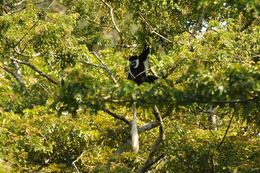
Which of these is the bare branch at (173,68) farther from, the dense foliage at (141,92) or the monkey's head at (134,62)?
the monkey's head at (134,62)

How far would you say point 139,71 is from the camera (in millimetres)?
6930

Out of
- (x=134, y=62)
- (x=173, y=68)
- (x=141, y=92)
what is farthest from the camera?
(x=134, y=62)

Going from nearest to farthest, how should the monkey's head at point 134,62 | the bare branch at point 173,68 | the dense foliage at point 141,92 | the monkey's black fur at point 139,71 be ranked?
the dense foliage at point 141,92, the bare branch at point 173,68, the monkey's black fur at point 139,71, the monkey's head at point 134,62

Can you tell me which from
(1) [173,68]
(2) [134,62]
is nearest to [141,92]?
(1) [173,68]

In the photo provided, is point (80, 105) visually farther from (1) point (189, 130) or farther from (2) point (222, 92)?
(1) point (189, 130)

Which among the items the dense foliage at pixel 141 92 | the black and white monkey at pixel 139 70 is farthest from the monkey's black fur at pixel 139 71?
the dense foliage at pixel 141 92

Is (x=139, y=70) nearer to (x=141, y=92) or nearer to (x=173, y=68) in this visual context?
(x=173, y=68)

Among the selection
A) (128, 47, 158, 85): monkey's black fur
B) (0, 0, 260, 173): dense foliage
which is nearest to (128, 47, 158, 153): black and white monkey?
(128, 47, 158, 85): monkey's black fur

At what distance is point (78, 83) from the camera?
4.69 m

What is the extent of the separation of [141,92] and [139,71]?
7.21 feet

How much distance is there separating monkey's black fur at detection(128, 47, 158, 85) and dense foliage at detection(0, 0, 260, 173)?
0.65ft

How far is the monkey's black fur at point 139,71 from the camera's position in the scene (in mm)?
6854

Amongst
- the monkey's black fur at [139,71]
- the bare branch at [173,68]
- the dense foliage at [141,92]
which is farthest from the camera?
the monkey's black fur at [139,71]

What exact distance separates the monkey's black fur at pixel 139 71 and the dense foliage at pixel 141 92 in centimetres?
20
